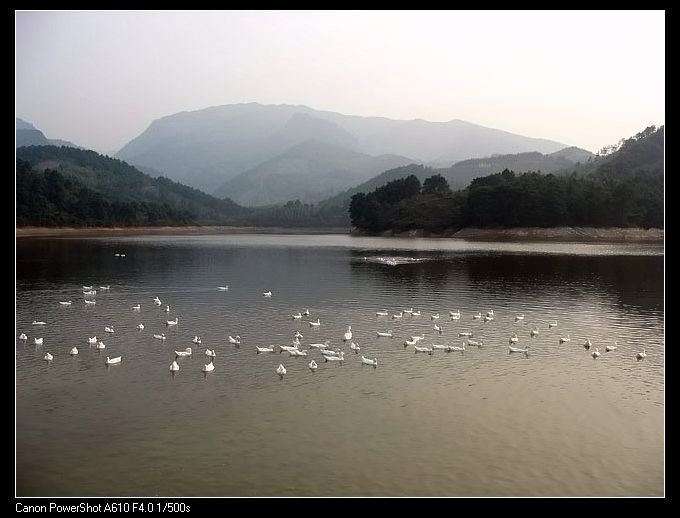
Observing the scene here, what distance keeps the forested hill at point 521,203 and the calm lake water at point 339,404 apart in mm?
89917

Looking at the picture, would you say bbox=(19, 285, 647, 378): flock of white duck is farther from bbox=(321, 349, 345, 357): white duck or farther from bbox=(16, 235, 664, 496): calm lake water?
bbox=(16, 235, 664, 496): calm lake water

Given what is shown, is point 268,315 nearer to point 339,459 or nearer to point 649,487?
point 339,459

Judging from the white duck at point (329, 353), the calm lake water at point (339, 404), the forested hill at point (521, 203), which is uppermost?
the forested hill at point (521, 203)

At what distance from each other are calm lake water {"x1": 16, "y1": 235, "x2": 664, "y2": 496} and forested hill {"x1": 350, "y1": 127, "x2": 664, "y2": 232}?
89.9 m

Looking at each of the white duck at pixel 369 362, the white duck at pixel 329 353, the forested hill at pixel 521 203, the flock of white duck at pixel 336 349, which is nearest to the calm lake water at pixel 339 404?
the white duck at pixel 369 362

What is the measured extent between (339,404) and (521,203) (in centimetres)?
11779

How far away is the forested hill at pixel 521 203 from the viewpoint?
122 meters

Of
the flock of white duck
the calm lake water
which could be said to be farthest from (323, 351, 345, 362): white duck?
the calm lake water

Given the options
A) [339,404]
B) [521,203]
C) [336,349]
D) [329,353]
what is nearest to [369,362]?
[329,353]

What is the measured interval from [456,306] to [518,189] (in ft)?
323

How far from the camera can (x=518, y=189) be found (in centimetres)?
13000

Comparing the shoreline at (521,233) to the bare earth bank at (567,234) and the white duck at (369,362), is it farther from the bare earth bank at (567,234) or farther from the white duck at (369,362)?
the white duck at (369,362)
